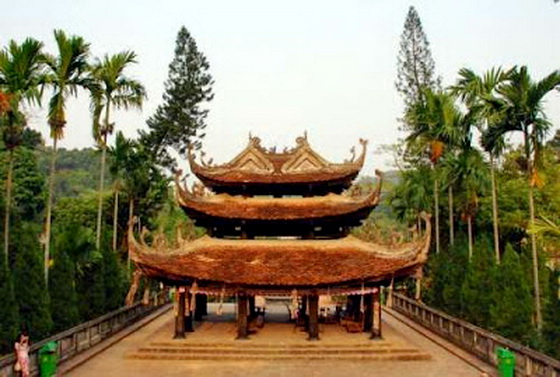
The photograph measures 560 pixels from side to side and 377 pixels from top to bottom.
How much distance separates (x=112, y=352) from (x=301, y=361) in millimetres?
7324

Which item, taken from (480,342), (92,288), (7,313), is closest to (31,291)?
(7,313)

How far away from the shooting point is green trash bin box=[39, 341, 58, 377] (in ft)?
58.9

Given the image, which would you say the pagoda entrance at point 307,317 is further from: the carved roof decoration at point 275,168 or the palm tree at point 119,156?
the palm tree at point 119,156

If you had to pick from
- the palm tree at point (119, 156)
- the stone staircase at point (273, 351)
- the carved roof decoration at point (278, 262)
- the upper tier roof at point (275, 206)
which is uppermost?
the palm tree at point (119, 156)

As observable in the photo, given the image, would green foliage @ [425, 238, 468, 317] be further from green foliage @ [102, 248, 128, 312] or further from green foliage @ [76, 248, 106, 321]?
green foliage @ [76, 248, 106, 321]

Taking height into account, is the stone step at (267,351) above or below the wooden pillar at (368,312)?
below

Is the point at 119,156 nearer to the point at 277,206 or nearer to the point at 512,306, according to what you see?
the point at 277,206

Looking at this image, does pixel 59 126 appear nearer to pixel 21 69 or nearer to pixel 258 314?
pixel 21 69

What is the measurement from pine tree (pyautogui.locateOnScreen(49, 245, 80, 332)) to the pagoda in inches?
106

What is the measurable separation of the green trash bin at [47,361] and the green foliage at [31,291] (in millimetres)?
2879

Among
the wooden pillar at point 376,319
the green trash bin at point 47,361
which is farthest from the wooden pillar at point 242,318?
the green trash bin at point 47,361

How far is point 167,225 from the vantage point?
220 feet

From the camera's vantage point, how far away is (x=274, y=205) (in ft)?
89.4

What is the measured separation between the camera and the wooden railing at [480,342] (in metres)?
16.7
